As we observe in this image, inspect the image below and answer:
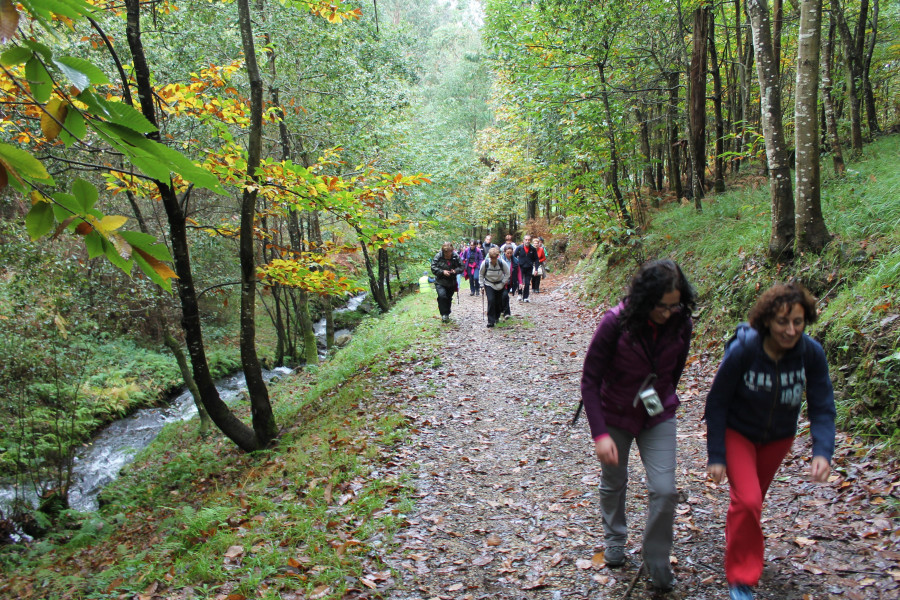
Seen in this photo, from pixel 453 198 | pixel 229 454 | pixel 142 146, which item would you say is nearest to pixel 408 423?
pixel 229 454

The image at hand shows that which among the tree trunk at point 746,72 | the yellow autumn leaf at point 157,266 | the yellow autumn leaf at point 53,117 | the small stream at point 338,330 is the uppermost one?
the tree trunk at point 746,72

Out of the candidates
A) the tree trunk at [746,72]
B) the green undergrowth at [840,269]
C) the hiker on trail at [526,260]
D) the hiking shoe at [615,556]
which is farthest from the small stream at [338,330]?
the hiking shoe at [615,556]

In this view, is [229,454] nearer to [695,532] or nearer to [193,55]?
[695,532]

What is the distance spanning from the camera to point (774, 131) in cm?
721

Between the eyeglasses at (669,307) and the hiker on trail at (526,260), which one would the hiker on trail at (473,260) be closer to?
the hiker on trail at (526,260)

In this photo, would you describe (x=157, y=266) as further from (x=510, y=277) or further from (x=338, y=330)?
(x=338, y=330)

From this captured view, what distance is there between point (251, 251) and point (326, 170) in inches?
276

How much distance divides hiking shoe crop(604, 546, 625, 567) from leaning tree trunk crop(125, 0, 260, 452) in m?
5.66

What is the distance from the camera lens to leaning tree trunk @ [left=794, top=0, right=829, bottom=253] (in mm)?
6414

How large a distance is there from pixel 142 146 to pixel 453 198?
27915 millimetres

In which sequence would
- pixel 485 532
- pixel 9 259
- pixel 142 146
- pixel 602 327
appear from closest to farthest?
pixel 142 146
pixel 602 327
pixel 485 532
pixel 9 259

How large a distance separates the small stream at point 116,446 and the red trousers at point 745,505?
10183 mm

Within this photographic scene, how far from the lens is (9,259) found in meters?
9.35

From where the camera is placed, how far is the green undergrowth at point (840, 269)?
16.5ft
